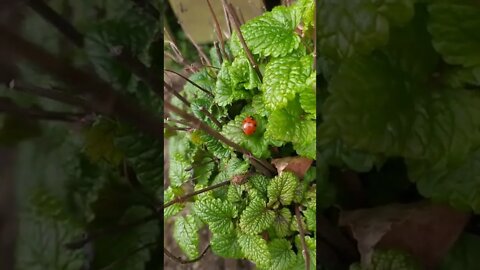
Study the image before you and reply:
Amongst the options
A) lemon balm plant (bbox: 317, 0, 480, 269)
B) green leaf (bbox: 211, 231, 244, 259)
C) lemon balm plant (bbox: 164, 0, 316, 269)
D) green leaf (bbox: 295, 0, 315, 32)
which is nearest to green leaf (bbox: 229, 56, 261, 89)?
lemon balm plant (bbox: 164, 0, 316, 269)

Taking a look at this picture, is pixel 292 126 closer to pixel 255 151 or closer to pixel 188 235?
pixel 255 151

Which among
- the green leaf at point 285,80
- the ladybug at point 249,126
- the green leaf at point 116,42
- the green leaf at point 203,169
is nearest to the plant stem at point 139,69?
the green leaf at point 116,42

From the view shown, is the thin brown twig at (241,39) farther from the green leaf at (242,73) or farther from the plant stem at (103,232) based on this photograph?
the plant stem at (103,232)

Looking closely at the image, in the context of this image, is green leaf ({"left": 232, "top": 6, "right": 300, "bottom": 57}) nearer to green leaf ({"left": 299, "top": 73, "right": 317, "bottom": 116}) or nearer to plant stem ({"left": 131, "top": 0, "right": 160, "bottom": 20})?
green leaf ({"left": 299, "top": 73, "right": 317, "bottom": 116})

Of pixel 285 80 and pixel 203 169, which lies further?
pixel 203 169

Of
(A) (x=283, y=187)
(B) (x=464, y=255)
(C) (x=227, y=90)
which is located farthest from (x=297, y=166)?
(B) (x=464, y=255)

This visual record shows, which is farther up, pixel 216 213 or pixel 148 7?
pixel 148 7

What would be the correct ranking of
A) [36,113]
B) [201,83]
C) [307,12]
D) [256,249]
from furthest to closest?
[201,83], [256,249], [307,12], [36,113]

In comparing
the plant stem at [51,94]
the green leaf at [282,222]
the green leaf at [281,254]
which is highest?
the plant stem at [51,94]
